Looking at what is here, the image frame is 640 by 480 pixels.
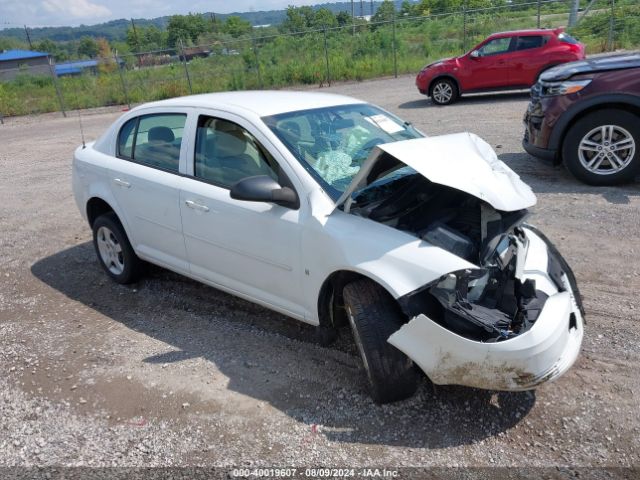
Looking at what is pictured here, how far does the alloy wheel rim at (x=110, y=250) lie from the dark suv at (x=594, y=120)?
5179mm

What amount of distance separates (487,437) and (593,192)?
183 inches

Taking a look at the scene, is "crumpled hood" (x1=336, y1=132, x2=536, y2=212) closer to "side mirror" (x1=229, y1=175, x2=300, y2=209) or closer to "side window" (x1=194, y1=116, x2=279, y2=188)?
"side mirror" (x1=229, y1=175, x2=300, y2=209)

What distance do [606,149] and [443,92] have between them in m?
8.50

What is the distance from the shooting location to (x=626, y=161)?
6.72 metres

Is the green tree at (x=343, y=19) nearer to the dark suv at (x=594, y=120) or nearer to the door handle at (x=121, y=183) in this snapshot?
the dark suv at (x=594, y=120)

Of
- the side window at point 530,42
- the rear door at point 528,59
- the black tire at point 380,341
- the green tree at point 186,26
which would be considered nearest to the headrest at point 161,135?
the black tire at point 380,341

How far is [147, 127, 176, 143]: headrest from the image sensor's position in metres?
4.65

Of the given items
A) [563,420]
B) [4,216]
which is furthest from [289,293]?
[4,216]

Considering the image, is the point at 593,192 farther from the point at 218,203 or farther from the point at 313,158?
the point at 218,203

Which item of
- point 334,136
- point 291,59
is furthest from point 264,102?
point 291,59

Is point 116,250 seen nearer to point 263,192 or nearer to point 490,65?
point 263,192

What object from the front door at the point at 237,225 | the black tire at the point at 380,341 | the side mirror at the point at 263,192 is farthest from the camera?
the front door at the point at 237,225

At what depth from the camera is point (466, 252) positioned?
316 centimetres

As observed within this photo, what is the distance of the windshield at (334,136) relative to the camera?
376 centimetres
